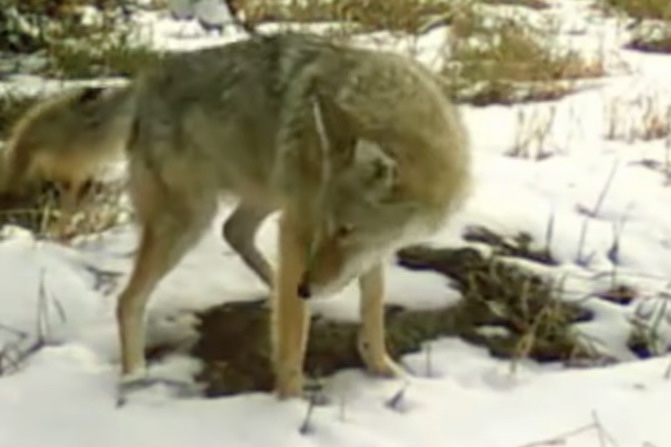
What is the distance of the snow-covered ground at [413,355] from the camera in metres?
4.32

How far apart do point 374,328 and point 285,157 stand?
63 cm

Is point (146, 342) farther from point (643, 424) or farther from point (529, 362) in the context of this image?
point (643, 424)

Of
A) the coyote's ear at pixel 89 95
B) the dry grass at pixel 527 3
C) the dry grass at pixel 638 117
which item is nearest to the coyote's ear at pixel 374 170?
the coyote's ear at pixel 89 95

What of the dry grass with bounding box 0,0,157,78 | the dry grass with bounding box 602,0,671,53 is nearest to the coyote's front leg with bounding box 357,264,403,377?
the dry grass with bounding box 0,0,157,78

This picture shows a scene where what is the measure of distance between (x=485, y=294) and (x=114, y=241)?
1.41 m

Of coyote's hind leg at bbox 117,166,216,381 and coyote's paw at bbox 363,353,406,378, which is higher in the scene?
coyote's hind leg at bbox 117,166,216,381

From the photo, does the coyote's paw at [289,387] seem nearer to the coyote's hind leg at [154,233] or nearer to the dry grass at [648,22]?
the coyote's hind leg at [154,233]

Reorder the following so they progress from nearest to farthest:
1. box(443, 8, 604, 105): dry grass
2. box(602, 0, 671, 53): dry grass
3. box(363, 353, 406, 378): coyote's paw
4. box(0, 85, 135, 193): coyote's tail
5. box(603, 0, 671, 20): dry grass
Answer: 1. box(363, 353, 406, 378): coyote's paw
2. box(0, 85, 135, 193): coyote's tail
3. box(443, 8, 604, 105): dry grass
4. box(602, 0, 671, 53): dry grass
5. box(603, 0, 671, 20): dry grass

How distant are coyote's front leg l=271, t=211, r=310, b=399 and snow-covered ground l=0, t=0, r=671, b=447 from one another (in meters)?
0.09

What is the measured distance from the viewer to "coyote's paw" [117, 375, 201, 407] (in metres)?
4.55

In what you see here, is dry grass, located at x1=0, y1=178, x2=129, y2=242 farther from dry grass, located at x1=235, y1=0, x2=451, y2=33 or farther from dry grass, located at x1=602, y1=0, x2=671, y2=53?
dry grass, located at x1=602, y1=0, x2=671, y2=53

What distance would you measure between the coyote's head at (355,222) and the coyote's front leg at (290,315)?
97mm

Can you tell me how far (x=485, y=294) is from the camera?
17.5 feet

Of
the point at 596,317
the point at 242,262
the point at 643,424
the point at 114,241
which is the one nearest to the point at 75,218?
the point at 114,241
